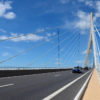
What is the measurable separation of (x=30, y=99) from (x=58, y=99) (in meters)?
1.17

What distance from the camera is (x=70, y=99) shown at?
7.80 m

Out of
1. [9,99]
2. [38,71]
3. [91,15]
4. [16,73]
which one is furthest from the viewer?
[91,15]

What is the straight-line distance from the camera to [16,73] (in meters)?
23.5

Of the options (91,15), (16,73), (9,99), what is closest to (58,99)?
(9,99)

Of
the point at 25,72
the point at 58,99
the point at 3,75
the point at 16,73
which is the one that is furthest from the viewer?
the point at 25,72

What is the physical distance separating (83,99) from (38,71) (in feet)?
85.1

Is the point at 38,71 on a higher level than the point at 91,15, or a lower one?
lower

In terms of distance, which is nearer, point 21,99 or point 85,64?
point 21,99

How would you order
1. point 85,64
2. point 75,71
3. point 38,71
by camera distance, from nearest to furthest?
point 38,71 → point 75,71 → point 85,64

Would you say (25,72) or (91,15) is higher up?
(91,15)

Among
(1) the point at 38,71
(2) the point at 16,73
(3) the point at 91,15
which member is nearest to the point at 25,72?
(2) the point at 16,73

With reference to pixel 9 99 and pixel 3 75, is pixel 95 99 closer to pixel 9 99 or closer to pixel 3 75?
pixel 9 99

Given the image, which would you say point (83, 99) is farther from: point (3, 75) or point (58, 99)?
point (3, 75)

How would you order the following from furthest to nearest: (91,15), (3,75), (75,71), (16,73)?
1. (91,15)
2. (75,71)
3. (16,73)
4. (3,75)
